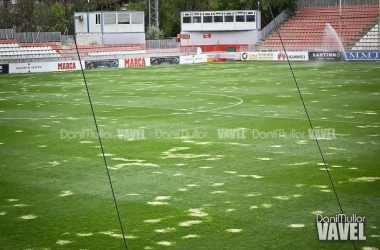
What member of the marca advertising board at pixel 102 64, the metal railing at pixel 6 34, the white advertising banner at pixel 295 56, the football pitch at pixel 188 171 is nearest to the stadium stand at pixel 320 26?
the white advertising banner at pixel 295 56

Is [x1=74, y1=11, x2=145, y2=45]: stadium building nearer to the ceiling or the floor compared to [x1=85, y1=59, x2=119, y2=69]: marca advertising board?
nearer to the ceiling

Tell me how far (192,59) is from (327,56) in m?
13.3

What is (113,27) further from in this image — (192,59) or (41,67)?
(41,67)

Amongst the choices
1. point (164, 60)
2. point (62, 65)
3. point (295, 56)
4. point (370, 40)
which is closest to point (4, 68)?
point (62, 65)

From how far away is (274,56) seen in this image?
2475 inches

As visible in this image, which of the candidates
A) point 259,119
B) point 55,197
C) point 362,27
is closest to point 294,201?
point 55,197

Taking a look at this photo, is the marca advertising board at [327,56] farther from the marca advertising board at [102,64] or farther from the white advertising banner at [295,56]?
the marca advertising board at [102,64]

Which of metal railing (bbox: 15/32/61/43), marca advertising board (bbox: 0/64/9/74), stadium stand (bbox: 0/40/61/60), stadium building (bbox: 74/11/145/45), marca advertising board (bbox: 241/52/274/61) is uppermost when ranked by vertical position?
stadium building (bbox: 74/11/145/45)

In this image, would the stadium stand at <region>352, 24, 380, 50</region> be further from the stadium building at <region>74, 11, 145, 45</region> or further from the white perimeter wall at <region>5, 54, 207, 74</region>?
the stadium building at <region>74, 11, 145, 45</region>

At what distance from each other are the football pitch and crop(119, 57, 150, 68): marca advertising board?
28338mm

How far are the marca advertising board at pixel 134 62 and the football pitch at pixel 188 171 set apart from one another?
28338mm

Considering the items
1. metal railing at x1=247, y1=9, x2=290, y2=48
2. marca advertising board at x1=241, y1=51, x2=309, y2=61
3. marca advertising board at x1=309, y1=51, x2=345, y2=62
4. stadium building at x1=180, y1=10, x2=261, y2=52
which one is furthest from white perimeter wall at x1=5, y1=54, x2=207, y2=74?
stadium building at x1=180, y1=10, x2=261, y2=52

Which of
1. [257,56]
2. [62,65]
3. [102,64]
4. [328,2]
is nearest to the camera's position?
[62,65]

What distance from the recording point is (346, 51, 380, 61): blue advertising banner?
183 ft
